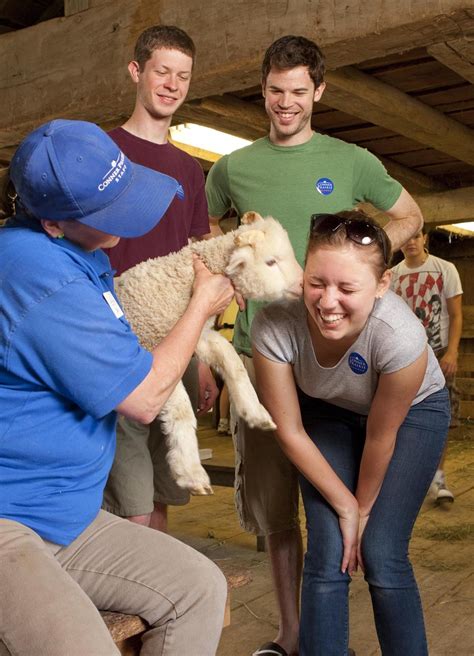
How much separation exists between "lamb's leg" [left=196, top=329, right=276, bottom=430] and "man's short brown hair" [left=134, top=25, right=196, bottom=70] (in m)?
1.01

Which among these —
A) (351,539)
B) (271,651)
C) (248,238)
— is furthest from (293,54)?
(271,651)

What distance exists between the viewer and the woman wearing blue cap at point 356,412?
2.18m

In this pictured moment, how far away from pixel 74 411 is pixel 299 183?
138 centimetres

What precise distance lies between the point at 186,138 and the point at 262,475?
309cm

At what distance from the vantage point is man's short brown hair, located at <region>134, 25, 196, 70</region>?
2.69m

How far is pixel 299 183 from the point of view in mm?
2756

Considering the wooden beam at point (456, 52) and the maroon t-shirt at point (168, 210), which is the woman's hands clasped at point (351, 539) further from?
the wooden beam at point (456, 52)

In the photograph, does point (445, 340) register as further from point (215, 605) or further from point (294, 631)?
point (215, 605)

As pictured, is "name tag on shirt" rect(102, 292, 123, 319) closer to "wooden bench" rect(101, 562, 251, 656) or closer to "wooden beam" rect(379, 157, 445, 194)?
"wooden bench" rect(101, 562, 251, 656)

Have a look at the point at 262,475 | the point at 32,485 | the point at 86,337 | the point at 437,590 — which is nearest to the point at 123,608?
the point at 32,485

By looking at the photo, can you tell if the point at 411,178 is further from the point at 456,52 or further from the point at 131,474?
the point at 131,474

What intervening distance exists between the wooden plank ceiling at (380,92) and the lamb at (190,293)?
1342mm

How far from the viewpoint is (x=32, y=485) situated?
163 cm

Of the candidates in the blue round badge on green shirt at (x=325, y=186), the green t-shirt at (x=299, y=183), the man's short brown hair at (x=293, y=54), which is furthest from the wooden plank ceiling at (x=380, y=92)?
the blue round badge on green shirt at (x=325, y=186)
